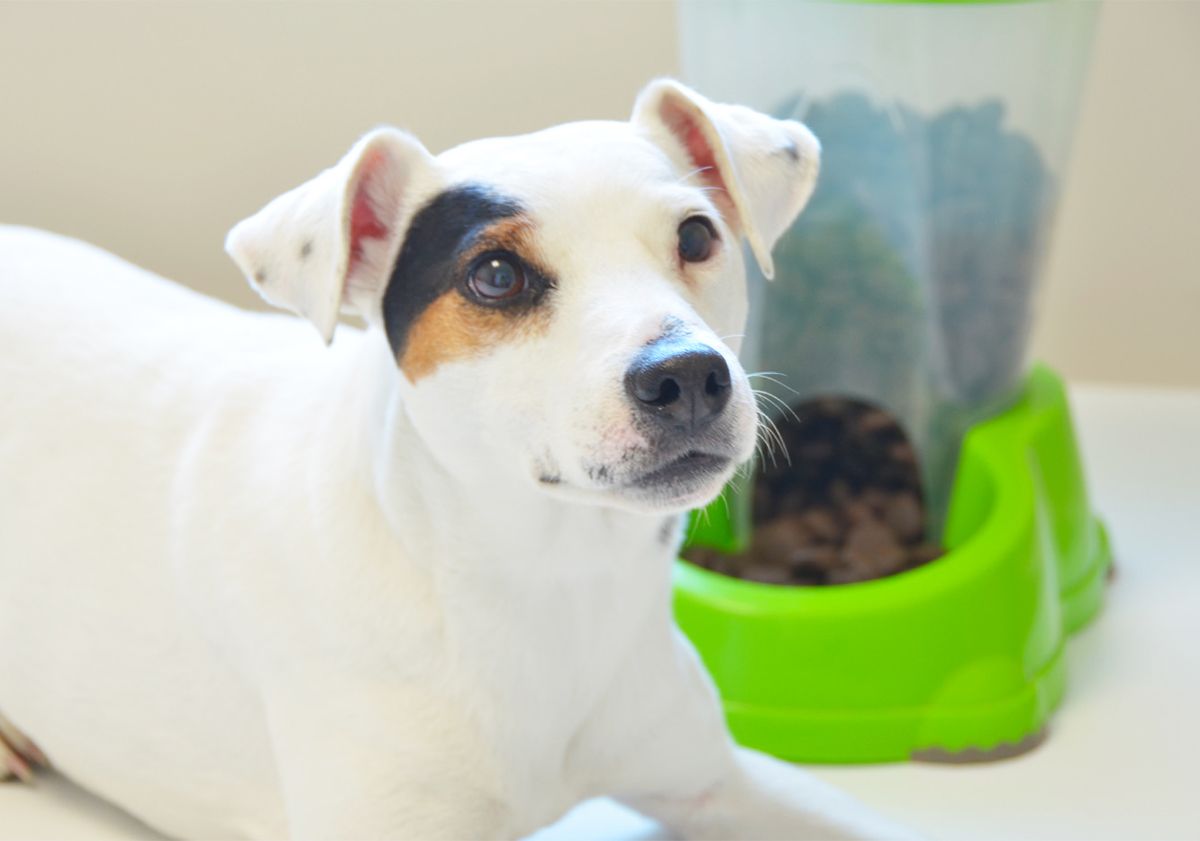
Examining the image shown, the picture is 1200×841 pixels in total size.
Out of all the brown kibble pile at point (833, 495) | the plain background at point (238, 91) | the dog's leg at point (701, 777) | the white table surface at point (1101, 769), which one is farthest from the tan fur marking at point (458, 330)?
the plain background at point (238, 91)

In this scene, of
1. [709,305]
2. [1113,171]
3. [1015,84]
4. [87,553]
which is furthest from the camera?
[1113,171]

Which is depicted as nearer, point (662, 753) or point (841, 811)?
point (662, 753)

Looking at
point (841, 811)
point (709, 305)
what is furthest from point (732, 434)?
point (841, 811)

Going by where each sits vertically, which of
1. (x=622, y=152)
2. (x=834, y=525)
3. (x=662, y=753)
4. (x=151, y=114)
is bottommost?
(x=834, y=525)

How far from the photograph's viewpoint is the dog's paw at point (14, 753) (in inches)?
65.0

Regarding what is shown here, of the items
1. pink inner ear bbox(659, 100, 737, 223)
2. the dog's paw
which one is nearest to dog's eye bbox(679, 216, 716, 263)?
pink inner ear bbox(659, 100, 737, 223)

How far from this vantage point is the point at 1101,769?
1.77m

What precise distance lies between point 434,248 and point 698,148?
0.89 feet

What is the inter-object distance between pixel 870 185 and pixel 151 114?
102 centimetres

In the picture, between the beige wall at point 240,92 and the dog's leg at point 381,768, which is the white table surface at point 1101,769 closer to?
the dog's leg at point 381,768

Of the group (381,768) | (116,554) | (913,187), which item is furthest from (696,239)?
(913,187)

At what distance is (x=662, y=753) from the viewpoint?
1.46 metres

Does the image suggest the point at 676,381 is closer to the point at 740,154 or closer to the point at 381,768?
the point at 740,154

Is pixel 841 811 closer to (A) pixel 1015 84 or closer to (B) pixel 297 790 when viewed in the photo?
(B) pixel 297 790
